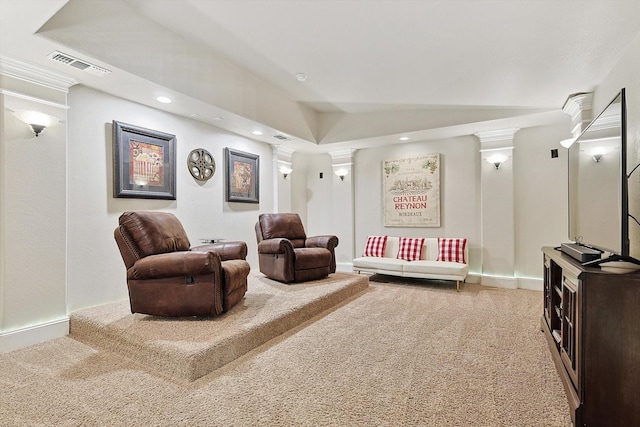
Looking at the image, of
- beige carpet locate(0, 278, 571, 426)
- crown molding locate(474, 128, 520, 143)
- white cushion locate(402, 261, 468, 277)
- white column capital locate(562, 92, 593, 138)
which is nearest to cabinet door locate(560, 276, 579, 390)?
beige carpet locate(0, 278, 571, 426)

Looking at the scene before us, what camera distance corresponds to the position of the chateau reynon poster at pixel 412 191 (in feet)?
16.7

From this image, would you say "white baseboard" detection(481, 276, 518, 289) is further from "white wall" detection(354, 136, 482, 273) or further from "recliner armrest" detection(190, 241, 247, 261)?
"recliner armrest" detection(190, 241, 247, 261)

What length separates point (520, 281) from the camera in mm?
4484

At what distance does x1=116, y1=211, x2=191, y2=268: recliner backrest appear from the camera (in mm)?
2625

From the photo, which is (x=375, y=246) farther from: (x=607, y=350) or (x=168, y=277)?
(x=607, y=350)

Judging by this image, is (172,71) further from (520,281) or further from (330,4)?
(520,281)

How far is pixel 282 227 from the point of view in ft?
14.6

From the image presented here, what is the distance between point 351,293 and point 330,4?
9.98 ft

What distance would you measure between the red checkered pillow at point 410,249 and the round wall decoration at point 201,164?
10.2 ft

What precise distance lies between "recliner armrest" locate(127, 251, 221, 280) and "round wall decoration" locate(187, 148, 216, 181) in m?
1.81

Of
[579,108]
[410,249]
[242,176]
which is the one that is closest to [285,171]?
[242,176]

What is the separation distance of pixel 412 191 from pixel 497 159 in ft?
4.31

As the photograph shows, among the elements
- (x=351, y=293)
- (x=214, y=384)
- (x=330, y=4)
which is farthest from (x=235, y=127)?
(x=214, y=384)

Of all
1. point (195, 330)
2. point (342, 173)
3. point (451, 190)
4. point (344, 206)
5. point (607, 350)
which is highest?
point (342, 173)
